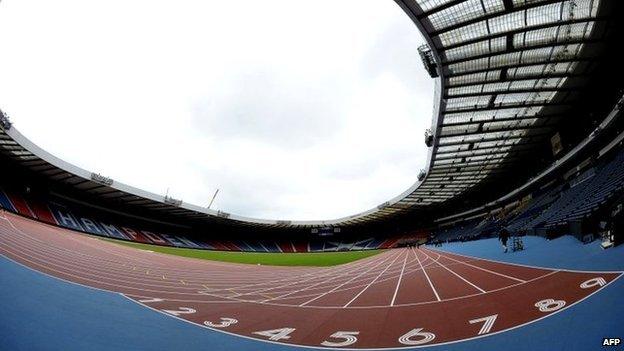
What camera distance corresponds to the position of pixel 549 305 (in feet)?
20.3

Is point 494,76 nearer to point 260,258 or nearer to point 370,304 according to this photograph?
point 370,304

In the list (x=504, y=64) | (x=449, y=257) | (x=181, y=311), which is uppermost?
(x=504, y=64)

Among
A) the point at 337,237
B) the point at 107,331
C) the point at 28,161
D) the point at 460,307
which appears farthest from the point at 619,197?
the point at 337,237

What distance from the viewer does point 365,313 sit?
24.3 feet

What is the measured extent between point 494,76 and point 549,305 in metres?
17.7

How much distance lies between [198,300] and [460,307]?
6.84m

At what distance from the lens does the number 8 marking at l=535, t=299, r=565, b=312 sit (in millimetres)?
5914

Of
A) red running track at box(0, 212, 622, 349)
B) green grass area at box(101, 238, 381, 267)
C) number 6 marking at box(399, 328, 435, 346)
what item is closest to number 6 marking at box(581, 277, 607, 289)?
red running track at box(0, 212, 622, 349)

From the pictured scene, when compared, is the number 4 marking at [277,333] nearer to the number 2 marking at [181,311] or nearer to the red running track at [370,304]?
the red running track at [370,304]

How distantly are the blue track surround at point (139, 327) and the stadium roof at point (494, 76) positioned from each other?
1250 centimetres

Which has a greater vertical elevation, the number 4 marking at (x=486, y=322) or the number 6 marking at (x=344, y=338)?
the number 4 marking at (x=486, y=322)

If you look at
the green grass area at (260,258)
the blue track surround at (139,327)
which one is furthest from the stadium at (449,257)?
the green grass area at (260,258)

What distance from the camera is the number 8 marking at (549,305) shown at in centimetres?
591

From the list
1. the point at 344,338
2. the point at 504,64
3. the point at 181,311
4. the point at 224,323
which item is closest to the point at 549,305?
the point at 344,338
